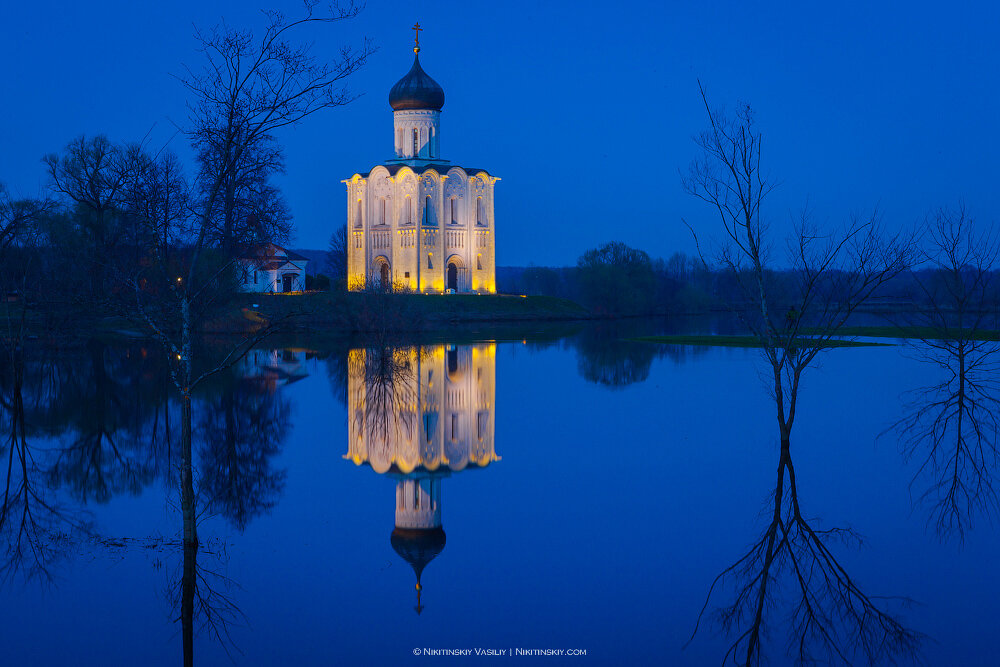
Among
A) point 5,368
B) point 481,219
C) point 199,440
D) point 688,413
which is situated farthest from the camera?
point 481,219

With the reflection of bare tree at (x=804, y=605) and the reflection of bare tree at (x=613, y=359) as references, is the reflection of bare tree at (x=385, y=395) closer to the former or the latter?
the reflection of bare tree at (x=613, y=359)

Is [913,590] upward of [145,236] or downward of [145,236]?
downward

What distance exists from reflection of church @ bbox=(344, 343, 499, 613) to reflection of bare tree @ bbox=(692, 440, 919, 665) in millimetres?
2142

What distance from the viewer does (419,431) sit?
13.1 meters

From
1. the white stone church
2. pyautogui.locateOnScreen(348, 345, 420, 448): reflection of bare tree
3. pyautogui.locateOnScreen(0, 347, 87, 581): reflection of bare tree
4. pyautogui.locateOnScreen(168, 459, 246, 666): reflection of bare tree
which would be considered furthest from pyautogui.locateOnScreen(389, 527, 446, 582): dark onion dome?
the white stone church

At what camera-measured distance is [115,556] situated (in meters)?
7.54

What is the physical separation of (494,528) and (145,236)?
4364mm

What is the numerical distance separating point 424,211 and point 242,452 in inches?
1726

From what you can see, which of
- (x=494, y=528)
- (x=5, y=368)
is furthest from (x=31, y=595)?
(x=5, y=368)

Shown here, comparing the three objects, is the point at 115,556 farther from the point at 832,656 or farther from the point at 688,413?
the point at 688,413

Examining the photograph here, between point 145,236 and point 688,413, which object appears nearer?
point 145,236

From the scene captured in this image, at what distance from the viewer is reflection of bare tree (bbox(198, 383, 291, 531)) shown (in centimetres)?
923

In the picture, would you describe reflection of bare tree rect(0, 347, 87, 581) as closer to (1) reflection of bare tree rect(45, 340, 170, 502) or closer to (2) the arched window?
(1) reflection of bare tree rect(45, 340, 170, 502)

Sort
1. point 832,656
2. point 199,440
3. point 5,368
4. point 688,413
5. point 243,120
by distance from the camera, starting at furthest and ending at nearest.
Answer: point 5,368 → point 688,413 → point 199,440 → point 243,120 → point 832,656
